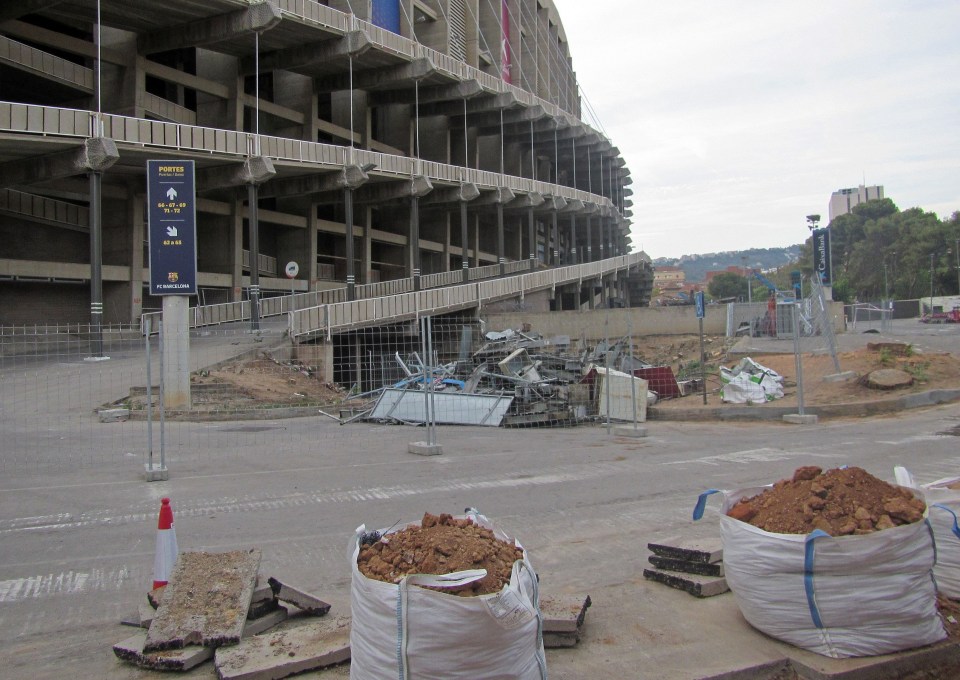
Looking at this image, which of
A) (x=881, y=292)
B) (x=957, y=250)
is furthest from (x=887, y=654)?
(x=881, y=292)

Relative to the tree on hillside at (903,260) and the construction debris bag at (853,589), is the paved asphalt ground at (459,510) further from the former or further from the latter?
the tree on hillside at (903,260)

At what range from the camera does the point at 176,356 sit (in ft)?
52.4

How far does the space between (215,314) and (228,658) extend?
25863mm

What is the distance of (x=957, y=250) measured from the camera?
83.2 m

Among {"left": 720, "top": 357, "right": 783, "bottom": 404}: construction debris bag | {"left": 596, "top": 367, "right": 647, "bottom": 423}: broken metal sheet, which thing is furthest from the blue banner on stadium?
{"left": 596, "top": 367, "right": 647, "bottom": 423}: broken metal sheet

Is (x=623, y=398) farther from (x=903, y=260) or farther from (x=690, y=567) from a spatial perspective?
(x=903, y=260)

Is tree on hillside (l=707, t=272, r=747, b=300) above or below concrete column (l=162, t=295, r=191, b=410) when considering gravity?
above

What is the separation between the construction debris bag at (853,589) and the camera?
3908 millimetres

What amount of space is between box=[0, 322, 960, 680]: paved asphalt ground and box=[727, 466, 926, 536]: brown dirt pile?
2.28ft

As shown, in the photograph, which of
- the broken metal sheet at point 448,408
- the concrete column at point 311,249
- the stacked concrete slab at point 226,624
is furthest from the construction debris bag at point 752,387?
the concrete column at point 311,249

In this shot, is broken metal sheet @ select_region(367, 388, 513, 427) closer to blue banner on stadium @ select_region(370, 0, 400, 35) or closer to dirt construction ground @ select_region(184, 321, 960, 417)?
dirt construction ground @ select_region(184, 321, 960, 417)

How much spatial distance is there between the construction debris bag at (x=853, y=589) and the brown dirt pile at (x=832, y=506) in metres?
0.09

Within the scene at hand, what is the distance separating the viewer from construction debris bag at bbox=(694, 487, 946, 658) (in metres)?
3.91

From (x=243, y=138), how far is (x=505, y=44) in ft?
113
